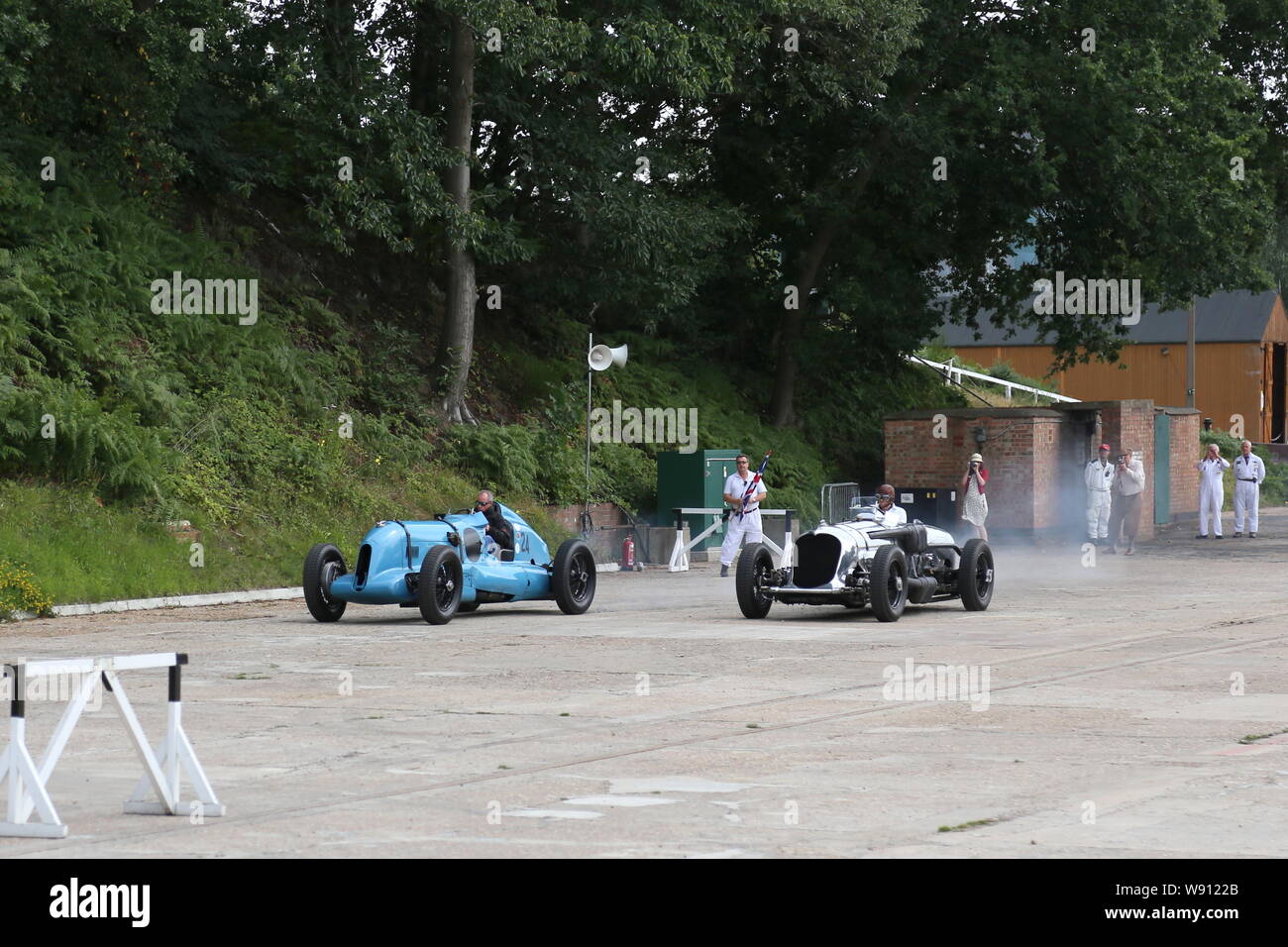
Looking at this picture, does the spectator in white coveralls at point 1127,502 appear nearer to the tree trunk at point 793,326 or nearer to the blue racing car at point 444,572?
the tree trunk at point 793,326

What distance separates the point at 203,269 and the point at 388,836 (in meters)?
21.7

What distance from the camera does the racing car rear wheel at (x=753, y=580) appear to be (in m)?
19.7

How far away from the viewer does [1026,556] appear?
103 ft

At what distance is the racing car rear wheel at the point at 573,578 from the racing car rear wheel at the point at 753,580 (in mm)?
1895

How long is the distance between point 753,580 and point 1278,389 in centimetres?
6186

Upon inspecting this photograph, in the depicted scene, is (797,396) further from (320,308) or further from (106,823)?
(106,823)

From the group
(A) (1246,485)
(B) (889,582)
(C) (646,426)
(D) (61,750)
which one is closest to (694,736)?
(D) (61,750)

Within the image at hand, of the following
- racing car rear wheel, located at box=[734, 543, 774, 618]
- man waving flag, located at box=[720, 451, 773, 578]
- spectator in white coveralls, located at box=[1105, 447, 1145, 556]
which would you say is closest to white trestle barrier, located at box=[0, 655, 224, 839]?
racing car rear wheel, located at box=[734, 543, 774, 618]

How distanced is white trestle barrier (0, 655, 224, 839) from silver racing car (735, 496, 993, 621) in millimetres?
11174

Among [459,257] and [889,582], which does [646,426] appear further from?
[889,582]

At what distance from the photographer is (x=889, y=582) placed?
63.5 feet

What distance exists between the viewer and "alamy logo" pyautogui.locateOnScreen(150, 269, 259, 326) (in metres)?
27.2
